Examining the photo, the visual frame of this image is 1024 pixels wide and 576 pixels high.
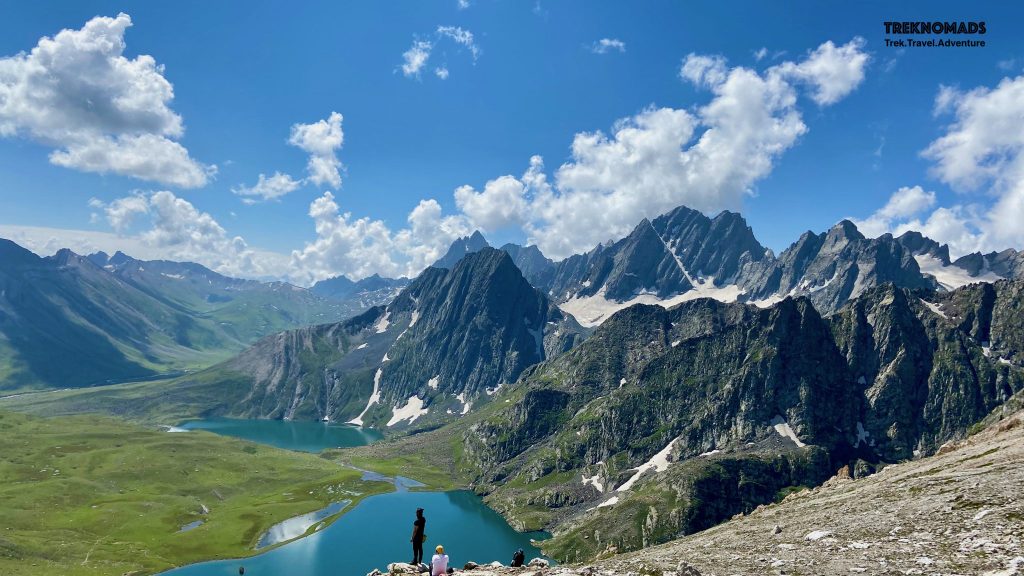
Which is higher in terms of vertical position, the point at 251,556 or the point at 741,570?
the point at 741,570

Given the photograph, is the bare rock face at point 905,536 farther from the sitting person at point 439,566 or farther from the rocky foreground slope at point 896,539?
the sitting person at point 439,566

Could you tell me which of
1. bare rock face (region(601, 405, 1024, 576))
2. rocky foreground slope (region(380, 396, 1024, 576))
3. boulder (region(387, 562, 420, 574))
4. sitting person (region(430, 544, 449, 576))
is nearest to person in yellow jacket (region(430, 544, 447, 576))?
sitting person (region(430, 544, 449, 576))

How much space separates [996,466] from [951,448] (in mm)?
41227

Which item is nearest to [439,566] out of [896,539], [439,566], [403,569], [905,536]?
[439,566]

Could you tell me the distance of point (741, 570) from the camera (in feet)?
106

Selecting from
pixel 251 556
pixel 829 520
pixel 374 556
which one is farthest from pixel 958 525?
pixel 251 556

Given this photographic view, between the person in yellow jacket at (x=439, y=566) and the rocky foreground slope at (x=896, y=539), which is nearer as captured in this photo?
the rocky foreground slope at (x=896, y=539)

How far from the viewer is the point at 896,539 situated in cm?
3350

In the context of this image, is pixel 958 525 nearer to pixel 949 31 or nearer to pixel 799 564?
pixel 799 564

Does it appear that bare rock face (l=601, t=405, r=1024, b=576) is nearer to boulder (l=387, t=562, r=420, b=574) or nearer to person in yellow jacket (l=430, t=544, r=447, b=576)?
person in yellow jacket (l=430, t=544, r=447, b=576)

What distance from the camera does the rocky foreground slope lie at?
28.2 metres

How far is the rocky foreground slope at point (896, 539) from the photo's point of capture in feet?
92.7

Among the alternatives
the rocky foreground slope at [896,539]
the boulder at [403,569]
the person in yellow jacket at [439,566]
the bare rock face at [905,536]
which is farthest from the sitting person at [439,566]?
the bare rock face at [905,536]

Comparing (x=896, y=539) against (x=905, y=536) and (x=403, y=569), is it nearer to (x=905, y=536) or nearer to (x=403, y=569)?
(x=905, y=536)
